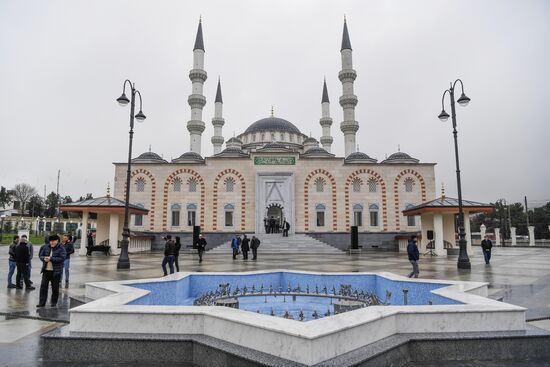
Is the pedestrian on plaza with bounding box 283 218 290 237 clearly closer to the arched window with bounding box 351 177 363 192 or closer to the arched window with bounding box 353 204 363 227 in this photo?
the arched window with bounding box 353 204 363 227

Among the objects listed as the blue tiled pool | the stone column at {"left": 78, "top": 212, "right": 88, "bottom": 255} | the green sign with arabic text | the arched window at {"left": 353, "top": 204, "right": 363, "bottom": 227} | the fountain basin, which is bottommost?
the blue tiled pool

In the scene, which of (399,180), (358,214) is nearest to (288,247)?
(358,214)

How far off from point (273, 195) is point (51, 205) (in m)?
57.3

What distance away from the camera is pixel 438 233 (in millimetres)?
21812

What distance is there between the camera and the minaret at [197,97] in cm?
3438

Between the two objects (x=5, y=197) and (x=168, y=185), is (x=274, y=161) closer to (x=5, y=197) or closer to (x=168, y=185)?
(x=168, y=185)

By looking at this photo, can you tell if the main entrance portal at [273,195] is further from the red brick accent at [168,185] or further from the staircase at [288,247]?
the red brick accent at [168,185]

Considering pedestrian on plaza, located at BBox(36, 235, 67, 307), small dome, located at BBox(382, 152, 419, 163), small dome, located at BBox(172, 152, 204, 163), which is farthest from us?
small dome, located at BBox(382, 152, 419, 163)

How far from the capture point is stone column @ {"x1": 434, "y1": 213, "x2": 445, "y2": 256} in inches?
853

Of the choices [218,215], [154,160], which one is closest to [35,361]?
[218,215]

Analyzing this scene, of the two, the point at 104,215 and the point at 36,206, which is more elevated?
the point at 36,206

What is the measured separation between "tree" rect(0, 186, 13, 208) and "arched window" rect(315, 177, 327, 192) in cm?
6246

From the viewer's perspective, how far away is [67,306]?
7125 mm

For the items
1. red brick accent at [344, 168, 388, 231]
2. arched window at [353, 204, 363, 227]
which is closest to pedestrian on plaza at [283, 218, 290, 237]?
red brick accent at [344, 168, 388, 231]
